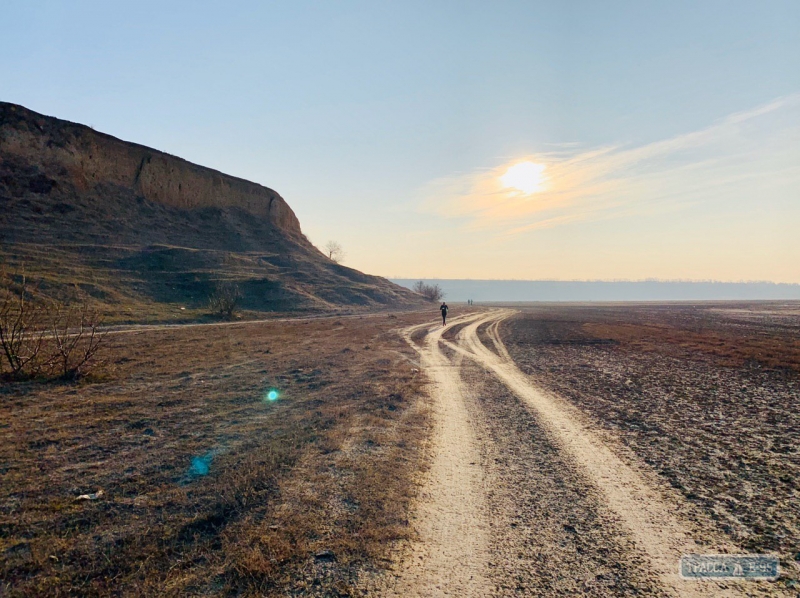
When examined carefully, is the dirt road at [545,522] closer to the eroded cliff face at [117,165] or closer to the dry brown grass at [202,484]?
the dry brown grass at [202,484]

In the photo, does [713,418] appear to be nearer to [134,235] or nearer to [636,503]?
[636,503]

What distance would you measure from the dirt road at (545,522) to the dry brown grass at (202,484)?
0.60 m

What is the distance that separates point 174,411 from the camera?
1078 centimetres

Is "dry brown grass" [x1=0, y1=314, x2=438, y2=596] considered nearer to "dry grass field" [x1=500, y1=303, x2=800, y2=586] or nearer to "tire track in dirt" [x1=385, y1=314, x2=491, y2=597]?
"tire track in dirt" [x1=385, y1=314, x2=491, y2=597]

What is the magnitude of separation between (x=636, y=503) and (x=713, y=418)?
20.5 ft

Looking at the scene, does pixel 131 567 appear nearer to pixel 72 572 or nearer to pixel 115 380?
pixel 72 572

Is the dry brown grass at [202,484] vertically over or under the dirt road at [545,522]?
over

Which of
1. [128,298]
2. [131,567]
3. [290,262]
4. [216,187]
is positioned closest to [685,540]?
[131,567]

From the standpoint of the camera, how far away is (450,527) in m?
5.62

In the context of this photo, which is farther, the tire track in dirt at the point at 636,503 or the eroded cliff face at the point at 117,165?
the eroded cliff face at the point at 117,165

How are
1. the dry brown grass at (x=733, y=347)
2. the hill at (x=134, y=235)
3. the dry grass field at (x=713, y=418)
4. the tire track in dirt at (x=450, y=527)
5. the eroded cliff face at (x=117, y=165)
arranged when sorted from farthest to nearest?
the eroded cliff face at (x=117, y=165) < the hill at (x=134, y=235) < the dry brown grass at (x=733, y=347) < the dry grass field at (x=713, y=418) < the tire track in dirt at (x=450, y=527)

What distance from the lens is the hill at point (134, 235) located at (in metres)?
45.5

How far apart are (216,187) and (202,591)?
9131 centimetres

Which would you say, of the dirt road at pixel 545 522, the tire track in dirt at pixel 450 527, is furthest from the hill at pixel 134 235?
the dirt road at pixel 545 522
